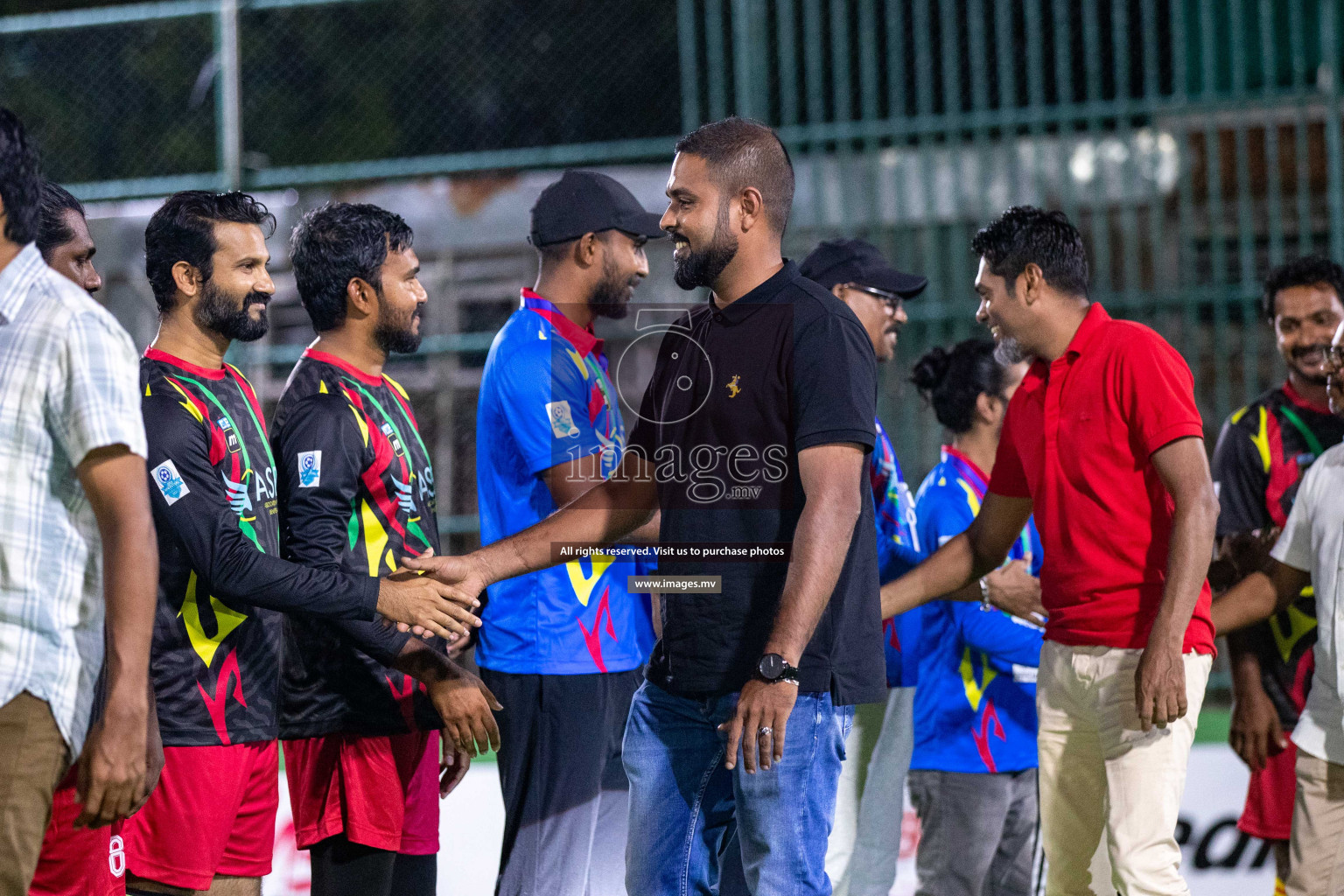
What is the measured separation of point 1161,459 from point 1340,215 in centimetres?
396

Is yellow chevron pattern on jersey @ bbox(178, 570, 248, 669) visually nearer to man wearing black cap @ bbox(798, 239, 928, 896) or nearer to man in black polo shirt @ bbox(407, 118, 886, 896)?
man in black polo shirt @ bbox(407, 118, 886, 896)

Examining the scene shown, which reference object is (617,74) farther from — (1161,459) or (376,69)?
(1161,459)

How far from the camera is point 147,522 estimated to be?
225 cm

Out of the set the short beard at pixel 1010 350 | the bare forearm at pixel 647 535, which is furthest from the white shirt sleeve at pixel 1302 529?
the bare forearm at pixel 647 535

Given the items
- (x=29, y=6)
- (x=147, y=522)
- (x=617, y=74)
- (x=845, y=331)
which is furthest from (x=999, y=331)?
(x=29, y=6)

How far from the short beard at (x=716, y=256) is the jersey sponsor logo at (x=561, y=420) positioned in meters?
0.71

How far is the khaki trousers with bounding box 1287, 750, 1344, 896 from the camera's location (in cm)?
354

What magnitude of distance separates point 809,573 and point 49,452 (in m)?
1.33

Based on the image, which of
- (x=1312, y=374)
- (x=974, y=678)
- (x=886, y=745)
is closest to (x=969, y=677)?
(x=974, y=678)

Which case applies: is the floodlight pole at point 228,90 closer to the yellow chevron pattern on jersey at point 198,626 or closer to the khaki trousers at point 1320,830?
the yellow chevron pattern on jersey at point 198,626

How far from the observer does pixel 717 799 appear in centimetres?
285

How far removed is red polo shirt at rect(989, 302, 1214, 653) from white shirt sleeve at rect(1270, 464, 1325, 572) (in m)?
0.51

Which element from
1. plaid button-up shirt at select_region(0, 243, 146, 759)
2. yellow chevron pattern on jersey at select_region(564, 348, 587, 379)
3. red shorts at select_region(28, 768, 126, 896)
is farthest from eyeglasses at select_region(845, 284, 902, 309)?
red shorts at select_region(28, 768, 126, 896)

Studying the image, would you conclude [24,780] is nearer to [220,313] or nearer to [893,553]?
[220,313]
